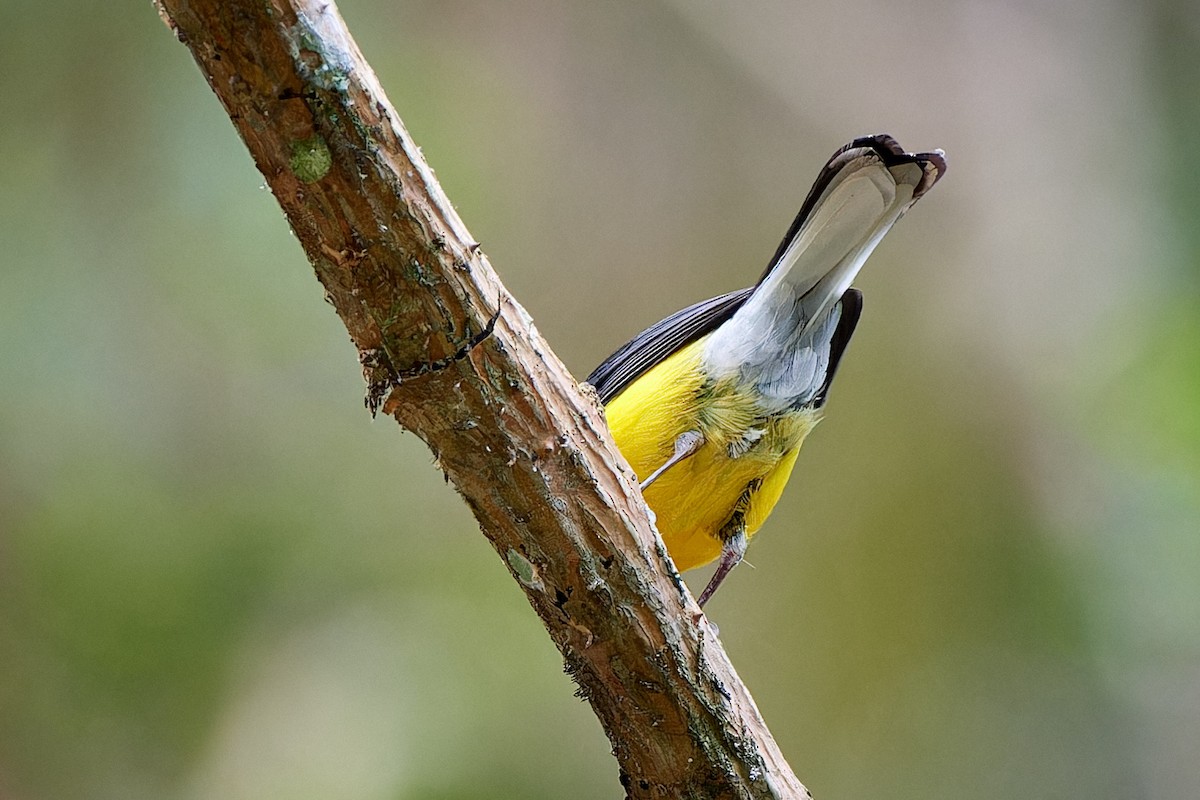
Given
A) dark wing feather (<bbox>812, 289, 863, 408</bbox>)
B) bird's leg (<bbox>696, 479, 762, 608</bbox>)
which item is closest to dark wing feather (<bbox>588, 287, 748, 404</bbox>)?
dark wing feather (<bbox>812, 289, 863, 408</bbox>)

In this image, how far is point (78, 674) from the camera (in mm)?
3496

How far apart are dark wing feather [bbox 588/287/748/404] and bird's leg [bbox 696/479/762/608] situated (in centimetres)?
42

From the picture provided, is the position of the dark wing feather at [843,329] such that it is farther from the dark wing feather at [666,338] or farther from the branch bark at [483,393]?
the branch bark at [483,393]

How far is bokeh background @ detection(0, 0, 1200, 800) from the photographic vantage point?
353 cm

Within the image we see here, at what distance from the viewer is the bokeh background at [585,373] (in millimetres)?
3527

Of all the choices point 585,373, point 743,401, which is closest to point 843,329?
point 743,401

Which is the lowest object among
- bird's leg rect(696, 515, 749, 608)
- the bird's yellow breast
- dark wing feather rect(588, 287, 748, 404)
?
bird's leg rect(696, 515, 749, 608)

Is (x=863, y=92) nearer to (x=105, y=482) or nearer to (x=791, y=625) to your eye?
(x=791, y=625)

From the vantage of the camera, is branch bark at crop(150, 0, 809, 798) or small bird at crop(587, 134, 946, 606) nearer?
branch bark at crop(150, 0, 809, 798)

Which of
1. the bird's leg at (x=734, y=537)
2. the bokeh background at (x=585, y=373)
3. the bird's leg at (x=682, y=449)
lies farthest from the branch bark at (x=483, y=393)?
the bokeh background at (x=585, y=373)

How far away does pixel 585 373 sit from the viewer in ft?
15.4

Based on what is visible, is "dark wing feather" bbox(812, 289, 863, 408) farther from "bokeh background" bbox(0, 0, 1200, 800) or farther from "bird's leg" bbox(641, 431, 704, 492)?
"bokeh background" bbox(0, 0, 1200, 800)

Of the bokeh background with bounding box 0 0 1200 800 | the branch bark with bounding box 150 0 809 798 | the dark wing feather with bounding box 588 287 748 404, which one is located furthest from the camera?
the bokeh background with bounding box 0 0 1200 800

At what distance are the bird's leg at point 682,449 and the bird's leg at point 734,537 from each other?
221mm
